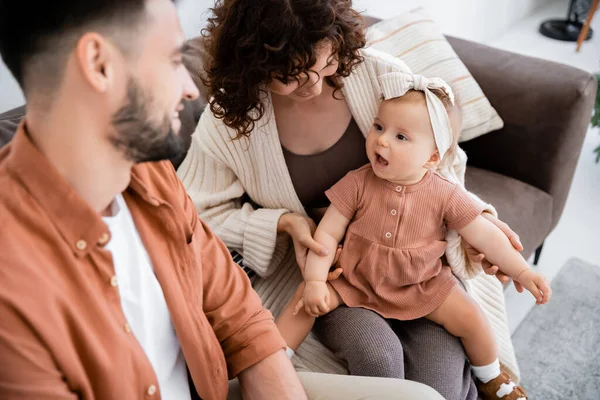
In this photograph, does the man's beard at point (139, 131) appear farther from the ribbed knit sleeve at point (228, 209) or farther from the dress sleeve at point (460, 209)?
the dress sleeve at point (460, 209)

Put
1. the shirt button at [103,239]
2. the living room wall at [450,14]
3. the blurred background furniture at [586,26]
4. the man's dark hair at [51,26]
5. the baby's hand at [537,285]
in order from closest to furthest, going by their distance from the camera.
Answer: the man's dark hair at [51,26] < the shirt button at [103,239] < the baby's hand at [537,285] < the living room wall at [450,14] < the blurred background furniture at [586,26]

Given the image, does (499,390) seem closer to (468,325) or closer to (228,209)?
(468,325)

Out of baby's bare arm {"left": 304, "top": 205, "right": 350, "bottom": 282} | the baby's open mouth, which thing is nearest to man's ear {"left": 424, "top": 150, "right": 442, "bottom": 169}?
the baby's open mouth

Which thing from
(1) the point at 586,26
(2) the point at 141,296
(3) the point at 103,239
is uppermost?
(3) the point at 103,239

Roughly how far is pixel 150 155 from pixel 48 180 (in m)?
0.14

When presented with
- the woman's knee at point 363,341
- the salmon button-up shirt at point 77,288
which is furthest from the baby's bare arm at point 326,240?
the salmon button-up shirt at point 77,288

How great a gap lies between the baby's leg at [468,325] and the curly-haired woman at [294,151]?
3 centimetres

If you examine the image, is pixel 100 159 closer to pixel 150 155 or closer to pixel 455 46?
pixel 150 155

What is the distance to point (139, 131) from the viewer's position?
0.78 metres

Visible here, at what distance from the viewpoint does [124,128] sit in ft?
2.54

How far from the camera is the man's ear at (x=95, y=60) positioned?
71 cm

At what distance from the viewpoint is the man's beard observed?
766 millimetres

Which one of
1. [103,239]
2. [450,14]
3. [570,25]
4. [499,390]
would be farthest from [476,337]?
[570,25]

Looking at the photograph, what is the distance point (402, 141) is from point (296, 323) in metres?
0.50
